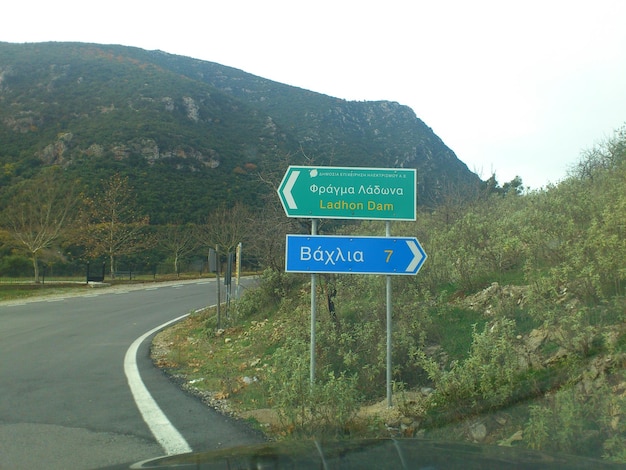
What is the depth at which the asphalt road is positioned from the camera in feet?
16.0

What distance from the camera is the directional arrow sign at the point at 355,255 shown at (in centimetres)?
609

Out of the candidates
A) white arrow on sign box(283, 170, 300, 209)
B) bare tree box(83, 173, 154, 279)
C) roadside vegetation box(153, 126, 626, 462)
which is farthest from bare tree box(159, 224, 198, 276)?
white arrow on sign box(283, 170, 300, 209)

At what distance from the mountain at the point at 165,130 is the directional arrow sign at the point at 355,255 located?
86.0 feet

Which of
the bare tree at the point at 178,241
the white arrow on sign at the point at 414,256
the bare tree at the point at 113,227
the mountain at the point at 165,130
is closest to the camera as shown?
the white arrow on sign at the point at 414,256

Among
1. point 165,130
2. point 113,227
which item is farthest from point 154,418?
point 165,130

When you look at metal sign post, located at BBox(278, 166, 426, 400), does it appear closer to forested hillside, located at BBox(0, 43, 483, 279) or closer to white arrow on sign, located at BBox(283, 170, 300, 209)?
white arrow on sign, located at BBox(283, 170, 300, 209)

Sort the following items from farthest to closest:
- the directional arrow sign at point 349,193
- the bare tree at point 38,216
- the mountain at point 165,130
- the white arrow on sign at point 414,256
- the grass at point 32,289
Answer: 1. the mountain at point 165,130
2. the bare tree at point 38,216
3. the grass at point 32,289
4. the directional arrow sign at point 349,193
5. the white arrow on sign at point 414,256

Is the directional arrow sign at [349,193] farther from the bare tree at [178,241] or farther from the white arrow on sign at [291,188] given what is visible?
the bare tree at [178,241]

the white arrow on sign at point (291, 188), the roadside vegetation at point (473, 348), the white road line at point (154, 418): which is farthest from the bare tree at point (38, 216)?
the white arrow on sign at point (291, 188)

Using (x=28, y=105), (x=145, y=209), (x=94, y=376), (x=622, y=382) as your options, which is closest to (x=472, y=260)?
(x=622, y=382)

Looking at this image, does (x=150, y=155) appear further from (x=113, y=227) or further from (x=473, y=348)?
(x=473, y=348)

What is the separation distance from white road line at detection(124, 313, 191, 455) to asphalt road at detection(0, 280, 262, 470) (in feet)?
0.07

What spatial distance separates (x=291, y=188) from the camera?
20.9 ft

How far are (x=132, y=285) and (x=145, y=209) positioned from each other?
1637cm
